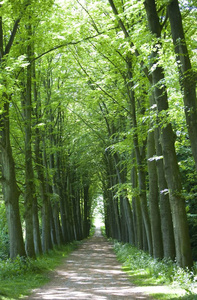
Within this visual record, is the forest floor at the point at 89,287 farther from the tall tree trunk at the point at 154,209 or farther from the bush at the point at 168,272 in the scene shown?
the tall tree trunk at the point at 154,209

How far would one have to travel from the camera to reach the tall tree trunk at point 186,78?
24.1 ft

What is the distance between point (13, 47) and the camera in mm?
14672

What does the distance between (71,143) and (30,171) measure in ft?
43.6

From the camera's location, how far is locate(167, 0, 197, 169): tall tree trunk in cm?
735

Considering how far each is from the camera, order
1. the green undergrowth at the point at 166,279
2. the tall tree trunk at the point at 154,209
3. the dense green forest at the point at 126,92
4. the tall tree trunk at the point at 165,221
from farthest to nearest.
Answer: the tall tree trunk at the point at 154,209 → the tall tree trunk at the point at 165,221 → the dense green forest at the point at 126,92 → the green undergrowth at the point at 166,279

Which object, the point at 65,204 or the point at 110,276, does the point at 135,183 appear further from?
the point at 65,204

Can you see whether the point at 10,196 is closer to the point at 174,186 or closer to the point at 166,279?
the point at 166,279

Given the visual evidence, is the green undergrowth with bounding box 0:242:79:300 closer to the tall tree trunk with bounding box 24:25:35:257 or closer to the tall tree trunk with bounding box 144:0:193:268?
the tall tree trunk with bounding box 24:25:35:257

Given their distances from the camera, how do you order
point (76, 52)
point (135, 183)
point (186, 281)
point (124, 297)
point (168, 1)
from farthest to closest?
1. point (76, 52)
2. point (135, 183)
3. point (124, 297)
4. point (186, 281)
5. point (168, 1)

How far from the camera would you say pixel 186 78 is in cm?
742

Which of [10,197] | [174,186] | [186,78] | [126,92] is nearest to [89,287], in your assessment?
[174,186]

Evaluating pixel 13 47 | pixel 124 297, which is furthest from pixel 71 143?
pixel 124 297

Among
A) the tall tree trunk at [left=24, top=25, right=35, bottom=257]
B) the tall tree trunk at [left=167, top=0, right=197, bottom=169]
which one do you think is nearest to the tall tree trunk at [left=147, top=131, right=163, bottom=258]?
the tall tree trunk at [left=24, top=25, right=35, bottom=257]

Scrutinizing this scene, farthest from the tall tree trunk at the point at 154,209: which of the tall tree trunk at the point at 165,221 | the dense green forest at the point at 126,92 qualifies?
the tall tree trunk at the point at 165,221
